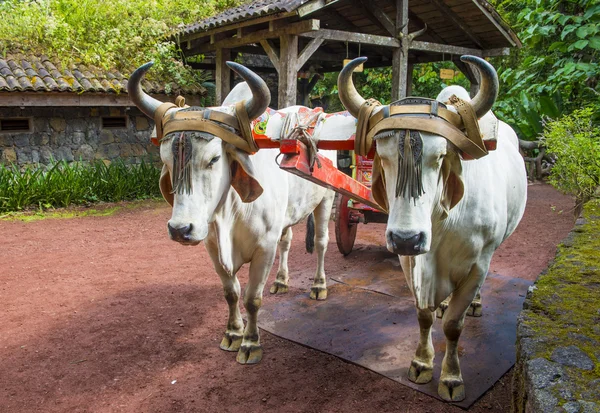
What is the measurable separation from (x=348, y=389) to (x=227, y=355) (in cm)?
95

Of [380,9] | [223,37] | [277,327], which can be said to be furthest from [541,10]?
[277,327]

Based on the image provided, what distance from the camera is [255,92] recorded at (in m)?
2.59

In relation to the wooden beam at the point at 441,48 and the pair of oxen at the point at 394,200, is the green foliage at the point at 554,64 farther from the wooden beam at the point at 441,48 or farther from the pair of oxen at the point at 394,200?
the pair of oxen at the point at 394,200

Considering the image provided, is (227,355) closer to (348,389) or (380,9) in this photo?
(348,389)

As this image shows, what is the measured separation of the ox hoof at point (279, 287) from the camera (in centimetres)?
486

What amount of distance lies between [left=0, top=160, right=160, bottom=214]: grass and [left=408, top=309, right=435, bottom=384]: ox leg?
24.8 feet

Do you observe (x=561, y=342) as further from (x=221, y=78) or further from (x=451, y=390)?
(x=221, y=78)

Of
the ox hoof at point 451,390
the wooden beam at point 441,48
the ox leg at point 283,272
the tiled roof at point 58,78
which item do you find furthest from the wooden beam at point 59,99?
the ox hoof at point 451,390

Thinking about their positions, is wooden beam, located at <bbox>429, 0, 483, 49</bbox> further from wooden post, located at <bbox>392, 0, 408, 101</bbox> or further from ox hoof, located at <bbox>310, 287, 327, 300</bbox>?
ox hoof, located at <bbox>310, 287, 327, 300</bbox>

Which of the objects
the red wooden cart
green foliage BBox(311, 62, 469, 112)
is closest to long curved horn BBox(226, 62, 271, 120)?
the red wooden cart

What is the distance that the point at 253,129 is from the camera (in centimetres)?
287

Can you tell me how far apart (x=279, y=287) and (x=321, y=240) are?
62 centimetres

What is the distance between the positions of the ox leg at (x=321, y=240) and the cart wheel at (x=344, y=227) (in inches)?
17.9

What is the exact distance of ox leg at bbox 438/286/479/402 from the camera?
292 centimetres
